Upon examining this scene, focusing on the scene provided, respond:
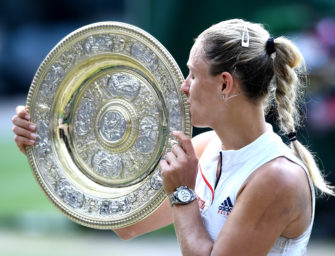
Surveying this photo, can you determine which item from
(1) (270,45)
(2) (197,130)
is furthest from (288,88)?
(2) (197,130)

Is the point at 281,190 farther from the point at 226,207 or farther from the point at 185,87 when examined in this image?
the point at 185,87

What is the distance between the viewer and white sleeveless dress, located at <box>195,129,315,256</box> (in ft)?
8.17

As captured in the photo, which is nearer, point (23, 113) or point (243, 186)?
point (243, 186)

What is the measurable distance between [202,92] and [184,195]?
36 centimetres

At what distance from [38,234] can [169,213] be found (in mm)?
5302

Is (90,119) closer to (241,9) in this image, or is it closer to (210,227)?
(210,227)

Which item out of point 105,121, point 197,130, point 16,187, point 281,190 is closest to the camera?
point 281,190

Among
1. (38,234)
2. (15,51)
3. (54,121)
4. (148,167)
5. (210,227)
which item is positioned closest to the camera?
(210,227)

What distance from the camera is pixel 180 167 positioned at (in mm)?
2535

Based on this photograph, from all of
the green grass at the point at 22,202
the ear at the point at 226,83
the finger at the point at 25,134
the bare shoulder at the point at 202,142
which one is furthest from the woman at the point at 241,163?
the green grass at the point at 22,202

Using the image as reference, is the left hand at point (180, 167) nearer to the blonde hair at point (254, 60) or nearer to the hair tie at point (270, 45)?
the blonde hair at point (254, 60)

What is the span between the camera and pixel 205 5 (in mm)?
6645

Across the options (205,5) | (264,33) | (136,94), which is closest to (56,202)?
(136,94)

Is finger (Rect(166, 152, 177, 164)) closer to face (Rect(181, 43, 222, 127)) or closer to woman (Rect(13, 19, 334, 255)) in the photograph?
woman (Rect(13, 19, 334, 255))
